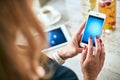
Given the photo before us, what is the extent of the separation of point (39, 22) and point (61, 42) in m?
0.56

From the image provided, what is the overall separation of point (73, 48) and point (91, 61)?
0.47ft

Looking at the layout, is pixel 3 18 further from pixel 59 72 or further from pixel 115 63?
pixel 115 63

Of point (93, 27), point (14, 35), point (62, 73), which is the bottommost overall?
point (62, 73)

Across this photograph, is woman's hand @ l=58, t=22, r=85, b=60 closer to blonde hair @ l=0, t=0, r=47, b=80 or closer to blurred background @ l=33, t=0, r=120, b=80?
blurred background @ l=33, t=0, r=120, b=80

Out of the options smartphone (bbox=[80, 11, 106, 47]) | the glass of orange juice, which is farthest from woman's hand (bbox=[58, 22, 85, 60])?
the glass of orange juice

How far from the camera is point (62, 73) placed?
97 cm

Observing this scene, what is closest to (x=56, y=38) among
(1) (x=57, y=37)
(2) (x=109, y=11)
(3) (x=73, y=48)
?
(1) (x=57, y=37)

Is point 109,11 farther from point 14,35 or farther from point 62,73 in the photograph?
point 14,35

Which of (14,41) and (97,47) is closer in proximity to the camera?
(14,41)

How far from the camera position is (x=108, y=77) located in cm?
100

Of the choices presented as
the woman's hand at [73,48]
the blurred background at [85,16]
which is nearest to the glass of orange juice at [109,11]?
the blurred background at [85,16]

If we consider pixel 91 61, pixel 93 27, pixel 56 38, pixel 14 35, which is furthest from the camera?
pixel 56 38

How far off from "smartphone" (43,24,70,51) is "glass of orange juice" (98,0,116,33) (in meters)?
0.17

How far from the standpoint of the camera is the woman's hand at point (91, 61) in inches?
37.5
